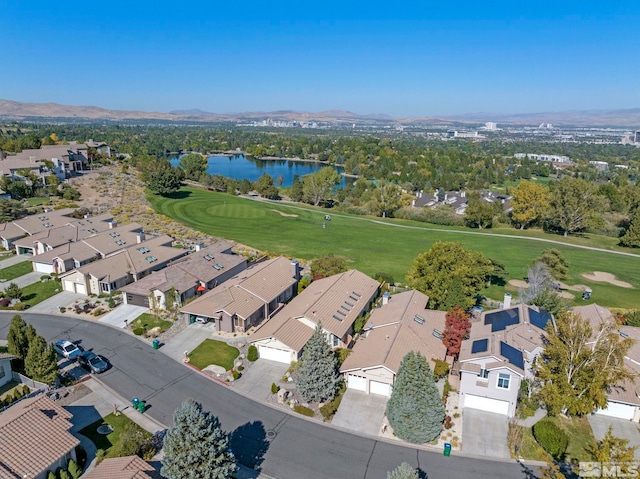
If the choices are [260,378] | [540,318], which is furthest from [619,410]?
[260,378]

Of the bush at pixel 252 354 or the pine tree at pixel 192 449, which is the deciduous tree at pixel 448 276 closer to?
the bush at pixel 252 354

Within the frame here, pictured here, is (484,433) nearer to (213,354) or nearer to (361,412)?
(361,412)

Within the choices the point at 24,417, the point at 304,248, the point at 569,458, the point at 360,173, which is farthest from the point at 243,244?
the point at 360,173

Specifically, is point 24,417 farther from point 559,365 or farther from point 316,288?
point 559,365

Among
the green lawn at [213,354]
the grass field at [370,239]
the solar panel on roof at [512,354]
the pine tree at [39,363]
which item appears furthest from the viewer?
the grass field at [370,239]

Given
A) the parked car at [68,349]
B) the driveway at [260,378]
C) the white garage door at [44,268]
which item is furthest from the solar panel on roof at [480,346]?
the white garage door at [44,268]

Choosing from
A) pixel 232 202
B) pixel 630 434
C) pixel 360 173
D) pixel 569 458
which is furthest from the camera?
pixel 360 173
